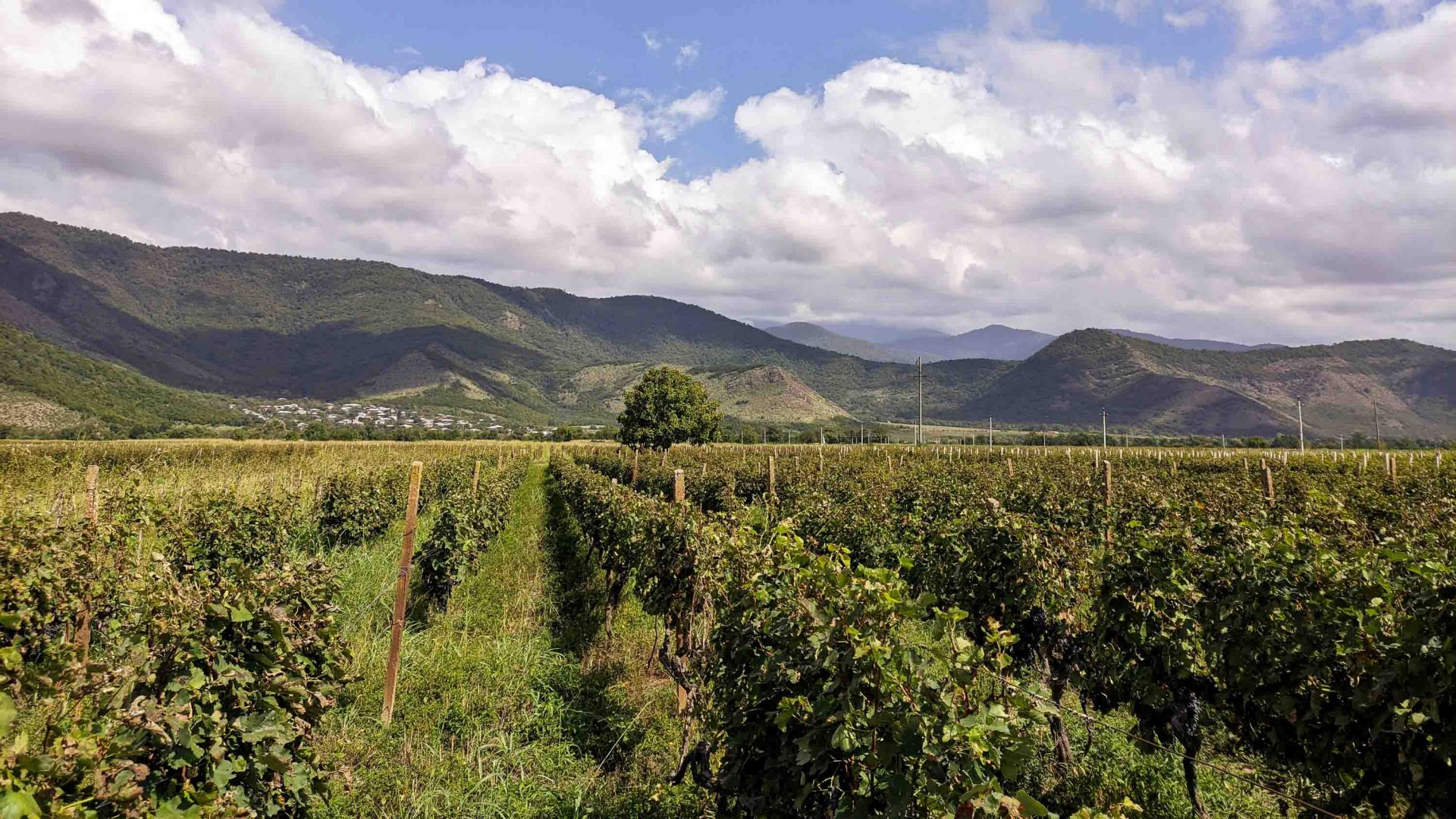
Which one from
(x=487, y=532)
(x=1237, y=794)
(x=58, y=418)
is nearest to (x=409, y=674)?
(x=487, y=532)

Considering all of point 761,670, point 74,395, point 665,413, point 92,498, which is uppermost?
point 74,395

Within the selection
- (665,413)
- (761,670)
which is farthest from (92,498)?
(665,413)

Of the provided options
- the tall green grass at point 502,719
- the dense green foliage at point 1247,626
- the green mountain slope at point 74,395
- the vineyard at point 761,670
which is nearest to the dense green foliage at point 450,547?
the vineyard at point 761,670

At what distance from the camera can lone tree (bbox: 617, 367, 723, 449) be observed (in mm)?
40094

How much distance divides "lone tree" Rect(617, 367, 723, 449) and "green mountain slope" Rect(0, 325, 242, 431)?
76.5m

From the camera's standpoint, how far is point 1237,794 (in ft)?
18.3

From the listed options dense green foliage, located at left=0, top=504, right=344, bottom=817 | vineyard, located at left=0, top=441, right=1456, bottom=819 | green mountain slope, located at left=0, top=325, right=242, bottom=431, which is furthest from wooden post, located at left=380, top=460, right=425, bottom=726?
green mountain slope, located at left=0, top=325, right=242, bottom=431

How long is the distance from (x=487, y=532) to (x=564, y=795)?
929cm

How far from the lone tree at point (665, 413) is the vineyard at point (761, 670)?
28531 millimetres

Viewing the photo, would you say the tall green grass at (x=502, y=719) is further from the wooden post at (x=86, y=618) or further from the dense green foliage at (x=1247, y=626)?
the wooden post at (x=86, y=618)

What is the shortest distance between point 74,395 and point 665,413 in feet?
320

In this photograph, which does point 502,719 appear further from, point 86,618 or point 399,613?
point 86,618

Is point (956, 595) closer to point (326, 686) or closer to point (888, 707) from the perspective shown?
point (888, 707)

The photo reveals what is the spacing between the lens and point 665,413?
40312 millimetres
